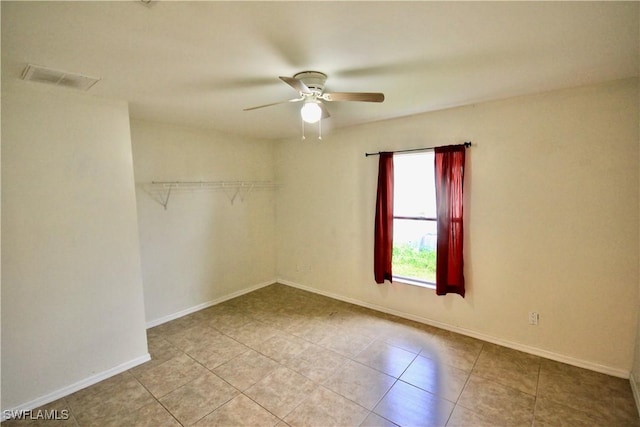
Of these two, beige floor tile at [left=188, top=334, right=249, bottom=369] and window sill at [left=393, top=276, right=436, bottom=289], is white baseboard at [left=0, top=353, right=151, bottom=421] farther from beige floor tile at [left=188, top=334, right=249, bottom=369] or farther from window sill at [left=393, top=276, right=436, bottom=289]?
window sill at [left=393, top=276, right=436, bottom=289]

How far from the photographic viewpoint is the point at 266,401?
7.14ft

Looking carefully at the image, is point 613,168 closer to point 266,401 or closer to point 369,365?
point 369,365

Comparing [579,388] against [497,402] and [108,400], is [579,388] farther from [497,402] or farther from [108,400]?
[108,400]

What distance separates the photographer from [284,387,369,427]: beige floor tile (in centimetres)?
197

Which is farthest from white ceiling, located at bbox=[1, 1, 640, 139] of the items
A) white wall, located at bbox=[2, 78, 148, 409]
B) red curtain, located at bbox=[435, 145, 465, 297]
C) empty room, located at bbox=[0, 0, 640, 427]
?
red curtain, located at bbox=[435, 145, 465, 297]

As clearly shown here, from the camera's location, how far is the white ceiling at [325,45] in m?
1.32

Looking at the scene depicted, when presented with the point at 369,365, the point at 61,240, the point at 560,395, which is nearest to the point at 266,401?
the point at 369,365

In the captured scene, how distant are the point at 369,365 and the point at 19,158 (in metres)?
3.29

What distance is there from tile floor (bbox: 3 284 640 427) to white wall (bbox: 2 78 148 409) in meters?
0.30

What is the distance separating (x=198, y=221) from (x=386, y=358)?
2878 mm

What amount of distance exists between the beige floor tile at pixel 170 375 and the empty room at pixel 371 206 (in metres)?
0.03

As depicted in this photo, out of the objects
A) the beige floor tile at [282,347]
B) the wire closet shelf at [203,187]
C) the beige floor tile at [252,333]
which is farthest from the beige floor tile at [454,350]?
the wire closet shelf at [203,187]

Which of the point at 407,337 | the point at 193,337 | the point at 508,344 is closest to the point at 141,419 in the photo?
the point at 193,337

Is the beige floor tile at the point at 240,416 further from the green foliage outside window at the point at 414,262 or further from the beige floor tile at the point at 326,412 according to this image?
the green foliage outside window at the point at 414,262
